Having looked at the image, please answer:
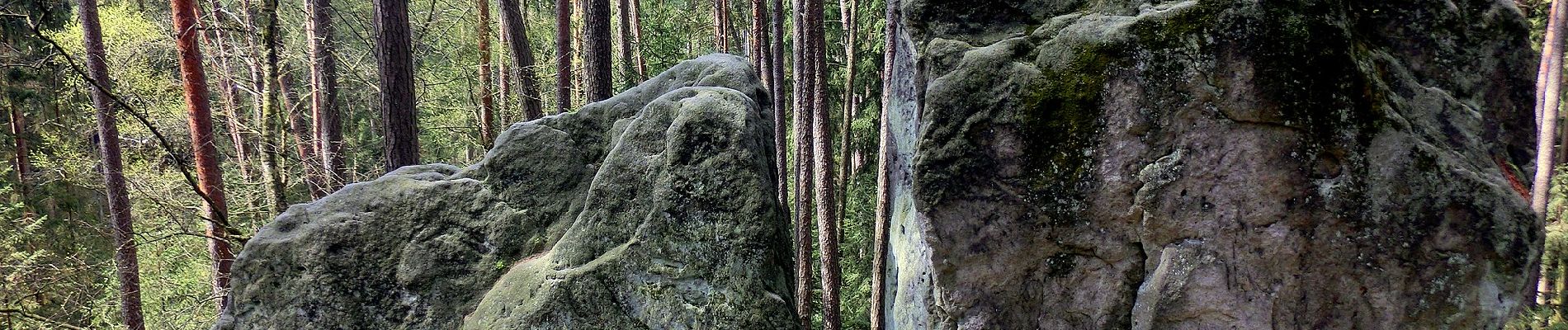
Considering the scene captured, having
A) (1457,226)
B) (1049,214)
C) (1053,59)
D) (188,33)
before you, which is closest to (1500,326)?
(1457,226)

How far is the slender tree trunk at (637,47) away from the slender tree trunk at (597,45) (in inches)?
144

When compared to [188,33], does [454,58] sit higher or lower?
lower

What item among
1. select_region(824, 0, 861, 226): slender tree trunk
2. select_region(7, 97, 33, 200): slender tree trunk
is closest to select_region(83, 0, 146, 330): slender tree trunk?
select_region(7, 97, 33, 200): slender tree trunk

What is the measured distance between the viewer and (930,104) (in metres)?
3.96

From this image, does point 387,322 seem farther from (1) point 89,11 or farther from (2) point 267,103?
(1) point 89,11

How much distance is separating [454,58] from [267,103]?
6.18 meters

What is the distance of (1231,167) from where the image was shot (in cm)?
375

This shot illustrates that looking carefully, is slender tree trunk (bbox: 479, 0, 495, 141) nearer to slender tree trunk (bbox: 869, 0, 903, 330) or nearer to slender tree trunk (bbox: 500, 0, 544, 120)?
slender tree trunk (bbox: 500, 0, 544, 120)

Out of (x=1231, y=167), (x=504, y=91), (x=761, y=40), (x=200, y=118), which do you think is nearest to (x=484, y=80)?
(x=504, y=91)

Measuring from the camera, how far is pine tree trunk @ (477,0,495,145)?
416 inches

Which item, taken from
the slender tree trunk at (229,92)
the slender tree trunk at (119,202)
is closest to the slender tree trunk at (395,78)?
the slender tree trunk at (229,92)

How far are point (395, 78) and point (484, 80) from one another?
4.53 meters

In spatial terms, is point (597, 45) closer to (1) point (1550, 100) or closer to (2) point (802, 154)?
(2) point (802, 154)

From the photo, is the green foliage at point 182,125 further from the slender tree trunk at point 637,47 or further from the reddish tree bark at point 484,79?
the reddish tree bark at point 484,79
